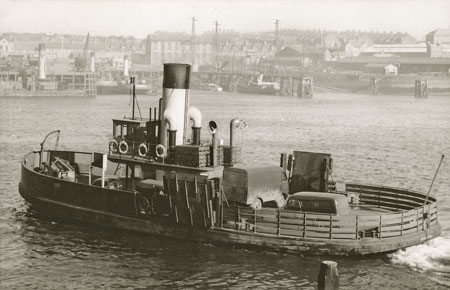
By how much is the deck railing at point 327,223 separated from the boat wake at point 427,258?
926 millimetres

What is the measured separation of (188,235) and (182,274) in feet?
8.87

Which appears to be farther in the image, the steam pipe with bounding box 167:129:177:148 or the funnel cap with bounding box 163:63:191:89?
the funnel cap with bounding box 163:63:191:89

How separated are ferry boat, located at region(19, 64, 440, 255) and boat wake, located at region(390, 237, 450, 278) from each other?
699 millimetres

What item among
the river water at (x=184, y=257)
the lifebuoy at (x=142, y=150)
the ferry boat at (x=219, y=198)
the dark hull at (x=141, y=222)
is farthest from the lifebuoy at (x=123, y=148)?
the river water at (x=184, y=257)

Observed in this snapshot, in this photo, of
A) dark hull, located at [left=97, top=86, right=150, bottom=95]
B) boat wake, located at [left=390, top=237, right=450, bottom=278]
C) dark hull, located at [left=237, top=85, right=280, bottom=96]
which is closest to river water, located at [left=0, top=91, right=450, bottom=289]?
boat wake, located at [left=390, top=237, right=450, bottom=278]

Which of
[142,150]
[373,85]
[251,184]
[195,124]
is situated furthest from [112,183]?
[373,85]

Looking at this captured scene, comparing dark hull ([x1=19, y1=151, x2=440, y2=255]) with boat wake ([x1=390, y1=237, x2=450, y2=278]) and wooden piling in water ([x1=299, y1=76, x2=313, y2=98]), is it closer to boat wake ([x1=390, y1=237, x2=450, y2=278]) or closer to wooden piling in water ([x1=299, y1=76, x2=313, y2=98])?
boat wake ([x1=390, y1=237, x2=450, y2=278])

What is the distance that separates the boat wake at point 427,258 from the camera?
2264cm

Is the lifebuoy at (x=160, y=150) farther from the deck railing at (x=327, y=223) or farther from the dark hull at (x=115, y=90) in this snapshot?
the dark hull at (x=115, y=90)

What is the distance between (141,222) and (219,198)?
152 inches

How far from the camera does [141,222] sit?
1015 inches

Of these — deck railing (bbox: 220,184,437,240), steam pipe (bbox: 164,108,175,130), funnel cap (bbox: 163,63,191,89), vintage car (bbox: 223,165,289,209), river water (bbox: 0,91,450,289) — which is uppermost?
funnel cap (bbox: 163,63,191,89)

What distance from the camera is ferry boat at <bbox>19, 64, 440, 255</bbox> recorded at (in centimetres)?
2272

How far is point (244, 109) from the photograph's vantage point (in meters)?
109
